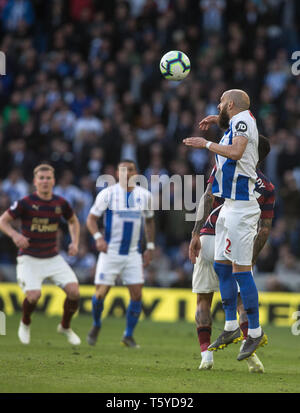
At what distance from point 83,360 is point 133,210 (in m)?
3.56

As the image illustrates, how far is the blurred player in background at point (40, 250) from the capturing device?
11.4 metres

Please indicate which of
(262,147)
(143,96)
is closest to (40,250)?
(262,147)

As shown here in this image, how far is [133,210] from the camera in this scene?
12461mm

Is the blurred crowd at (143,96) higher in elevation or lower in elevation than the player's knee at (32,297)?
higher

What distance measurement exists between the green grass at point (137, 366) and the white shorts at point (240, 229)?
118 centimetres

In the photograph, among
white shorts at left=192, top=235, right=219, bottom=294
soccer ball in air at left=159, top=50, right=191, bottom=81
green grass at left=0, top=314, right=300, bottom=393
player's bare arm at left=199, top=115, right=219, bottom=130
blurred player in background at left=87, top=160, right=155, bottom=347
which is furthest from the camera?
blurred player in background at left=87, top=160, right=155, bottom=347

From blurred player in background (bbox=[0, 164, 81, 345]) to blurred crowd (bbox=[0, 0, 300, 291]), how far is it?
19.0 feet

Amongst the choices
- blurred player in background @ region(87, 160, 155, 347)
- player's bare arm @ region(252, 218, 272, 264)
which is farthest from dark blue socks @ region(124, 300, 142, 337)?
player's bare arm @ region(252, 218, 272, 264)

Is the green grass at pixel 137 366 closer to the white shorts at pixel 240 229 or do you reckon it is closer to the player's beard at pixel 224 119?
the white shorts at pixel 240 229

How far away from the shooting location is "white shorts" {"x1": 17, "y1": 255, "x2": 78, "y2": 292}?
37.7 ft

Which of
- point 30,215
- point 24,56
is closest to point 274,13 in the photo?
point 24,56

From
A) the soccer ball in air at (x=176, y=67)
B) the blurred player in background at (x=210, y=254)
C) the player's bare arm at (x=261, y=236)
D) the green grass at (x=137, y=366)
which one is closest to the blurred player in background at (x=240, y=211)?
the green grass at (x=137, y=366)

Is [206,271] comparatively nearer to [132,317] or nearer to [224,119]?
[224,119]

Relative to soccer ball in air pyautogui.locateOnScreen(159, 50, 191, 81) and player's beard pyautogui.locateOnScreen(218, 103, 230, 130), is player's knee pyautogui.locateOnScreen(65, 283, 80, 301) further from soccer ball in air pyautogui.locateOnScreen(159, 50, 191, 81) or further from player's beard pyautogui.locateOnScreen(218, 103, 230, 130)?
player's beard pyautogui.locateOnScreen(218, 103, 230, 130)
